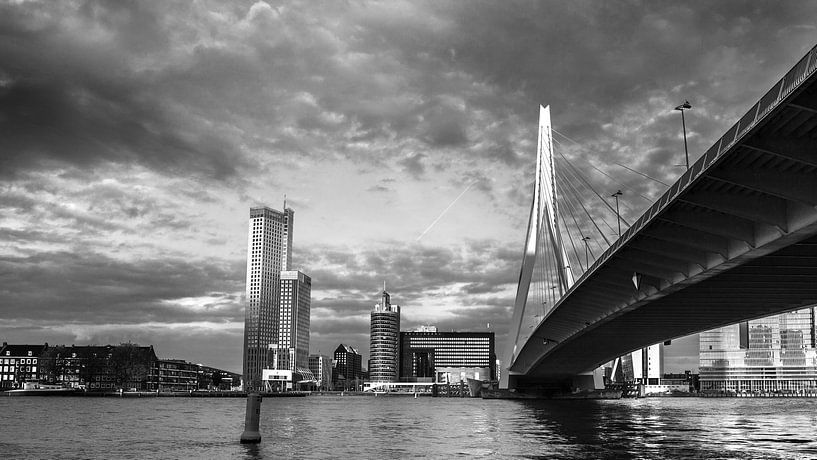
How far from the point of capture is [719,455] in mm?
31609

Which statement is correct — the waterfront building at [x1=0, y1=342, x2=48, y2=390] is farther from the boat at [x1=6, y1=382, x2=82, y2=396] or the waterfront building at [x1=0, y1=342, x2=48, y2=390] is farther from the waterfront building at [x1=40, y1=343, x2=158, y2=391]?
the boat at [x1=6, y1=382, x2=82, y2=396]

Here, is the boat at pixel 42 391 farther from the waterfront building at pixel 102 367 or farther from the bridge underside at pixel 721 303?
the bridge underside at pixel 721 303

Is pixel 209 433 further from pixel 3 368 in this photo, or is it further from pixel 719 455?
pixel 3 368

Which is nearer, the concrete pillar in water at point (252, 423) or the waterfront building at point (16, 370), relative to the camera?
the concrete pillar in water at point (252, 423)

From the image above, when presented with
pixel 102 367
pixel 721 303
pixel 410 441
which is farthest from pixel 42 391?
pixel 721 303

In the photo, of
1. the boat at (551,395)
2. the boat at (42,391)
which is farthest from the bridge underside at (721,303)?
the boat at (42,391)

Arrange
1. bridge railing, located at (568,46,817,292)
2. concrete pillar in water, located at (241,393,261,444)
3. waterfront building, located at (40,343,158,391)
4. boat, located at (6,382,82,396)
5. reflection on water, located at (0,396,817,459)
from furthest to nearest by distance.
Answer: waterfront building, located at (40,343,158,391) → boat, located at (6,382,82,396) → concrete pillar in water, located at (241,393,261,444) → reflection on water, located at (0,396,817,459) → bridge railing, located at (568,46,817,292)

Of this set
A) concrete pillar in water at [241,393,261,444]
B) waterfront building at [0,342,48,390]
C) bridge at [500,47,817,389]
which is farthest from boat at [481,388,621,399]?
waterfront building at [0,342,48,390]

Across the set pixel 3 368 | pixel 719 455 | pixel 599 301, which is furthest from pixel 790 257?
pixel 3 368

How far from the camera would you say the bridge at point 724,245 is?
24.1 meters

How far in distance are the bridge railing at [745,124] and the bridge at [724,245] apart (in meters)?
0.05

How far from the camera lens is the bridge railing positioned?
801 inches

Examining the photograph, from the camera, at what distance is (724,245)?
35.0 metres

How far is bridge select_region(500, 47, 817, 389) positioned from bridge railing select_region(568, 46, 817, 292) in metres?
0.05
